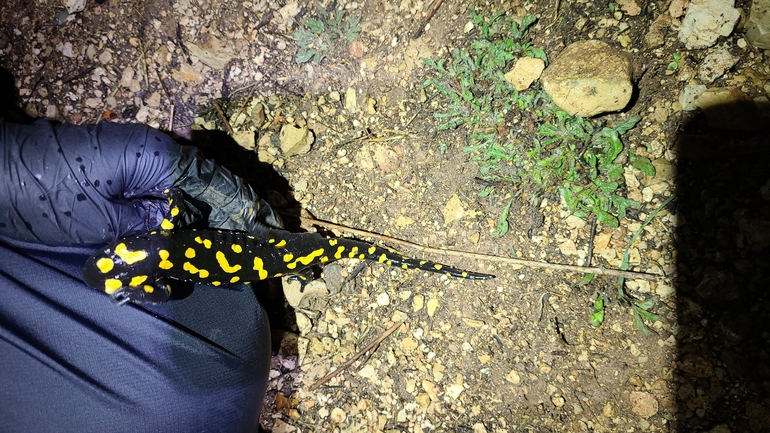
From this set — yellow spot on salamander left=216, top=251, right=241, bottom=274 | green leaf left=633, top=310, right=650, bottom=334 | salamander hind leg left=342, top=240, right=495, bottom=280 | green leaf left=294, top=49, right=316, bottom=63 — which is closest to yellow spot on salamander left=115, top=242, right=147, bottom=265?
yellow spot on salamander left=216, top=251, right=241, bottom=274

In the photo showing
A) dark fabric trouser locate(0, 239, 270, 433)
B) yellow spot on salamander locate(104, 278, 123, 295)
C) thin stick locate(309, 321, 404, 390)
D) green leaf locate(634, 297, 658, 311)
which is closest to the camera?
dark fabric trouser locate(0, 239, 270, 433)

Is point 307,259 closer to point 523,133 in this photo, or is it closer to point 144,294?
point 144,294

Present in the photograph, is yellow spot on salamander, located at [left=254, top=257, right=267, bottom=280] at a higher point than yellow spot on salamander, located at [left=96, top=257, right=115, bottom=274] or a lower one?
lower

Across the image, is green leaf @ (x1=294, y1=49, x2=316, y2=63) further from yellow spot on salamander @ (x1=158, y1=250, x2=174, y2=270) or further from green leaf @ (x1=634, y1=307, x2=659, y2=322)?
green leaf @ (x1=634, y1=307, x2=659, y2=322)

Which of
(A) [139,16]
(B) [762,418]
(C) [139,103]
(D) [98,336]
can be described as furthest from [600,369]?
(A) [139,16]

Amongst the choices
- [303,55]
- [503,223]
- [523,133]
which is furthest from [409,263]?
[303,55]

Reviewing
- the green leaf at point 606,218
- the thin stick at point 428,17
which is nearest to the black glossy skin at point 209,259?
the green leaf at point 606,218

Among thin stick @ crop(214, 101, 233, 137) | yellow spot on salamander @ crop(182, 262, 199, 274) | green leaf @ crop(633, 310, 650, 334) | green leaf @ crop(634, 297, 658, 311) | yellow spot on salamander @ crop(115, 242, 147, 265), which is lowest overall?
green leaf @ crop(633, 310, 650, 334)
